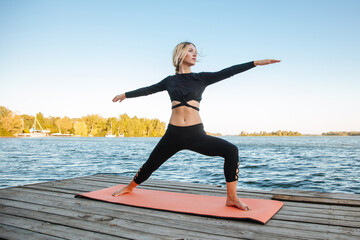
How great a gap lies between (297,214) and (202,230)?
3.86ft

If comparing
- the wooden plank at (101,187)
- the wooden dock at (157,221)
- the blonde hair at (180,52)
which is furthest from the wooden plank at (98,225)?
the blonde hair at (180,52)

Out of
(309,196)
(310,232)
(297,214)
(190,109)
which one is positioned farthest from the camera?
(309,196)

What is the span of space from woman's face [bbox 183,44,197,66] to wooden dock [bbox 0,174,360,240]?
178 centimetres

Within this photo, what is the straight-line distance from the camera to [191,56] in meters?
3.38

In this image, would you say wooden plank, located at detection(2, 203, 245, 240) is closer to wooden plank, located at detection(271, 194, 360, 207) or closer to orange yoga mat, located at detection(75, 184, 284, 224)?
orange yoga mat, located at detection(75, 184, 284, 224)

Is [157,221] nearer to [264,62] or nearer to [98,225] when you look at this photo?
[98,225]

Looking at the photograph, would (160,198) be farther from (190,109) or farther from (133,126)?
(133,126)

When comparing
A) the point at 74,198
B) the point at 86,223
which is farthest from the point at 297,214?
the point at 74,198

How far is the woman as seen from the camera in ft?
10.2

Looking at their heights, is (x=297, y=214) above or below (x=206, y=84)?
below

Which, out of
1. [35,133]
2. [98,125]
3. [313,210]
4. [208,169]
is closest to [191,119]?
[313,210]

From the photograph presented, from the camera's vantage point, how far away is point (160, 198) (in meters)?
3.75

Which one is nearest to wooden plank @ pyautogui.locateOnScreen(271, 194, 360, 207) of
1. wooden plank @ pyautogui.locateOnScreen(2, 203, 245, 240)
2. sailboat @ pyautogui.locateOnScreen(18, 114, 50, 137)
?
wooden plank @ pyautogui.locateOnScreen(2, 203, 245, 240)

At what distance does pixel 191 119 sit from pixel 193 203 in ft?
3.52
